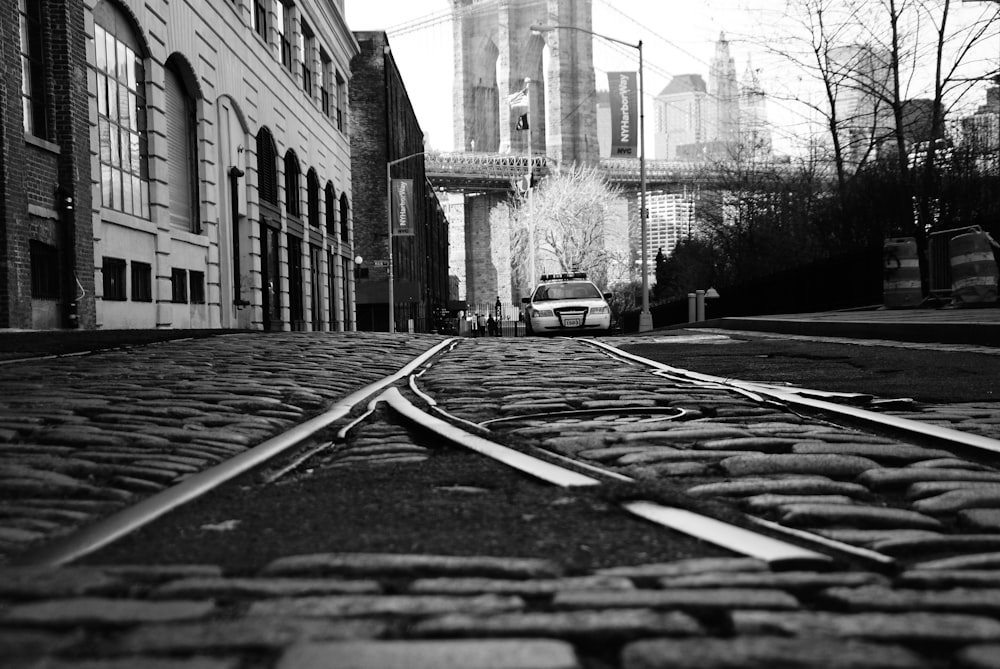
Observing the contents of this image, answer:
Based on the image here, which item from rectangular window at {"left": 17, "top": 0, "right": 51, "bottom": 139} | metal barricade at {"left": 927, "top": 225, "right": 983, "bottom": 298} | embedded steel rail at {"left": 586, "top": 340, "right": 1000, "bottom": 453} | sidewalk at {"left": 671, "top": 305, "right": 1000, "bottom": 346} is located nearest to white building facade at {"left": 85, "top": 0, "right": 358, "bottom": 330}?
rectangular window at {"left": 17, "top": 0, "right": 51, "bottom": 139}

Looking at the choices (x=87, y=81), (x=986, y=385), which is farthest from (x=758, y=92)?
(x=986, y=385)

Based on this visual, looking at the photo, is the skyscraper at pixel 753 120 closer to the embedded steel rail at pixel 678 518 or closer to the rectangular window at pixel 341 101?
the rectangular window at pixel 341 101

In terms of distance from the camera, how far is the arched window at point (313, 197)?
32453 mm

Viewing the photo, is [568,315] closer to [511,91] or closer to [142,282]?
[142,282]

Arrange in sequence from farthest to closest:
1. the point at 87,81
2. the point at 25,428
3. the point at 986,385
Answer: the point at 87,81, the point at 986,385, the point at 25,428

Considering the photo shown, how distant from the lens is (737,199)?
3612 centimetres

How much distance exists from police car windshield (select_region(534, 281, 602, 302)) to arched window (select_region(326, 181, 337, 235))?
13.8m

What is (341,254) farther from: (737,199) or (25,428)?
(25,428)

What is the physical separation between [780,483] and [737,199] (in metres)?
34.4

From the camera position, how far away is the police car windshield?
78.0ft

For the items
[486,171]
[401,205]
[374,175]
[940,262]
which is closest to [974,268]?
[940,262]

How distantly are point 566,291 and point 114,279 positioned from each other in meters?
11.2

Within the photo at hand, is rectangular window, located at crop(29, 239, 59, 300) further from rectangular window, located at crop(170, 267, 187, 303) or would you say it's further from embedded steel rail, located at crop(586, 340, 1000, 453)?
embedded steel rail, located at crop(586, 340, 1000, 453)

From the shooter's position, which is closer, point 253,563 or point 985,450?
point 253,563
